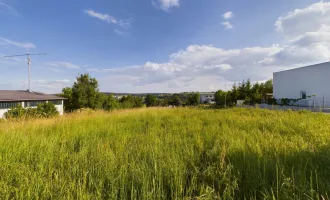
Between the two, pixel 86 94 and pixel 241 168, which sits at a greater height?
pixel 86 94

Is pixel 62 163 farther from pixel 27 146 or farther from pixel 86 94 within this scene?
pixel 86 94

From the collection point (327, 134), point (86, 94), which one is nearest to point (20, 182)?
point (327, 134)

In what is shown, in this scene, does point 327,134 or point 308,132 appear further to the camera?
point 308,132

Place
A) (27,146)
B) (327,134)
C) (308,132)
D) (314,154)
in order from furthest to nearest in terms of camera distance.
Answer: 1. (308,132)
2. (327,134)
3. (27,146)
4. (314,154)

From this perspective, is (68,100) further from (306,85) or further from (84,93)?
(306,85)

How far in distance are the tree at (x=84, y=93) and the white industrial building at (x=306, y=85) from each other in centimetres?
3214

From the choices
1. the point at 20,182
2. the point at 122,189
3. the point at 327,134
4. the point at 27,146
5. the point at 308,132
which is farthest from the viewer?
the point at 308,132

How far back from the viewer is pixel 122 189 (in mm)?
1517

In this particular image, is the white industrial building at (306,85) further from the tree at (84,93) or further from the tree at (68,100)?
the tree at (68,100)

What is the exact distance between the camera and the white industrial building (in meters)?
20.6

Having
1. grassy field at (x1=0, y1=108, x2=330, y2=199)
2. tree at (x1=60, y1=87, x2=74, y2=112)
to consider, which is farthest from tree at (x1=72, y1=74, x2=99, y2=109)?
grassy field at (x1=0, y1=108, x2=330, y2=199)

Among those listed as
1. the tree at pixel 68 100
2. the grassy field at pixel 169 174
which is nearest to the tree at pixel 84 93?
the tree at pixel 68 100

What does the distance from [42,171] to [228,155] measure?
2.45m

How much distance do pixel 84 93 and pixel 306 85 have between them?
3694cm
